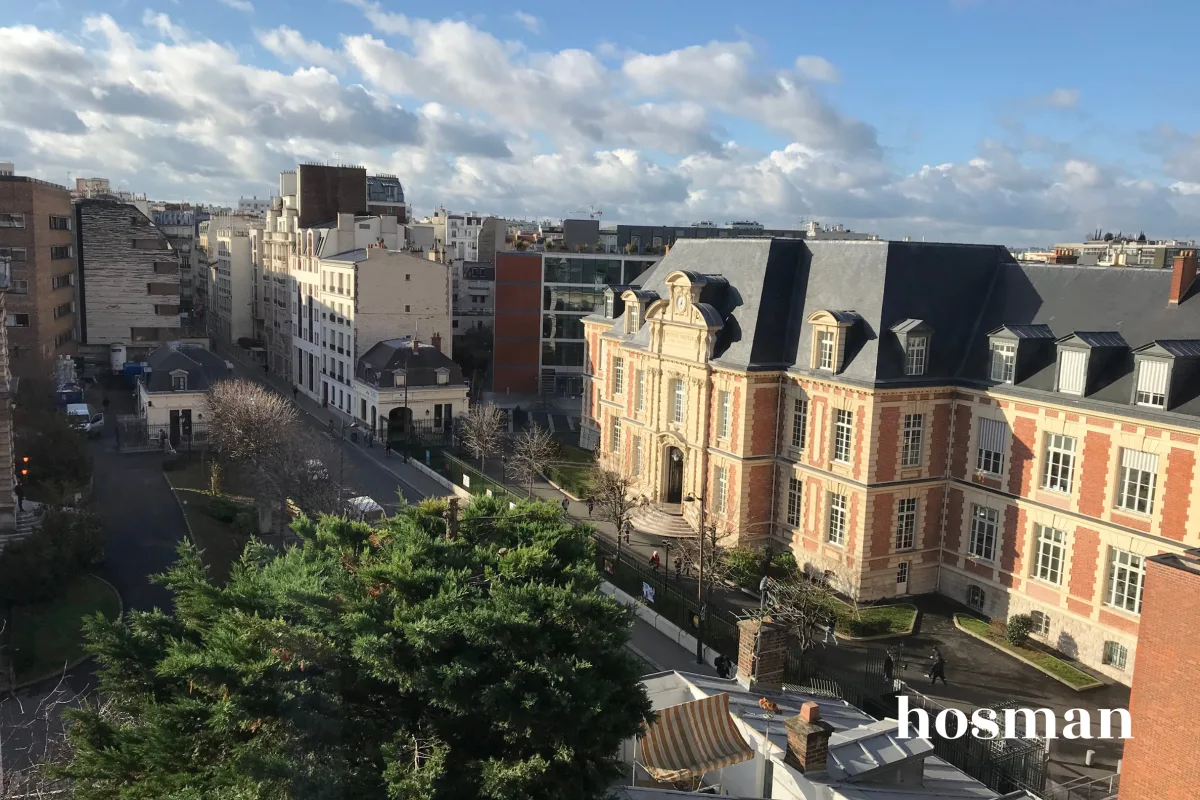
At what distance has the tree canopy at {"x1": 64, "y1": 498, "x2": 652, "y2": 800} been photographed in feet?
43.4

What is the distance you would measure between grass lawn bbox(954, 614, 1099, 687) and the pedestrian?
4.66 meters

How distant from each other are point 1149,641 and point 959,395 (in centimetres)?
2037

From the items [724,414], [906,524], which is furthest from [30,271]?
[906,524]

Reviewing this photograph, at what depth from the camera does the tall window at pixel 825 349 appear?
3494 centimetres

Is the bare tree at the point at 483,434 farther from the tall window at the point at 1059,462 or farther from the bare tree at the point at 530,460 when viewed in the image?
the tall window at the point at 1059,462

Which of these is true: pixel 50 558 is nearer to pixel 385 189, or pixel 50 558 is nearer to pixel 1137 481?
pixel 1137 481

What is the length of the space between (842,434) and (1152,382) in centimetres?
1002

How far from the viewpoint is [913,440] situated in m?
34.1

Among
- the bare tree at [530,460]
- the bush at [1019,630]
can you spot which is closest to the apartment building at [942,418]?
the bush at [1019,630]

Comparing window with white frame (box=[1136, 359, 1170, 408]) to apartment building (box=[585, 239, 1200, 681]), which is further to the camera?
apartment building (box=[585, 239, 1200, 681])

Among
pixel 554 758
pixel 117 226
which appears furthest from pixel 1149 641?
pixel 117 226

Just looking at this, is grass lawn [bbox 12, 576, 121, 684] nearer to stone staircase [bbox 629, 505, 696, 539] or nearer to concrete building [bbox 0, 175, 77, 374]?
stone staircase [bbox 629, 505, 696, 539]

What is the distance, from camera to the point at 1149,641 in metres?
14.6

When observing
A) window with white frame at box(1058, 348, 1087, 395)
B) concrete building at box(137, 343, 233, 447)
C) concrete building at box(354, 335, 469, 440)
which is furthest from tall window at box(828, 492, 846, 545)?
concrete building at box(137, 343, 233, 447)
